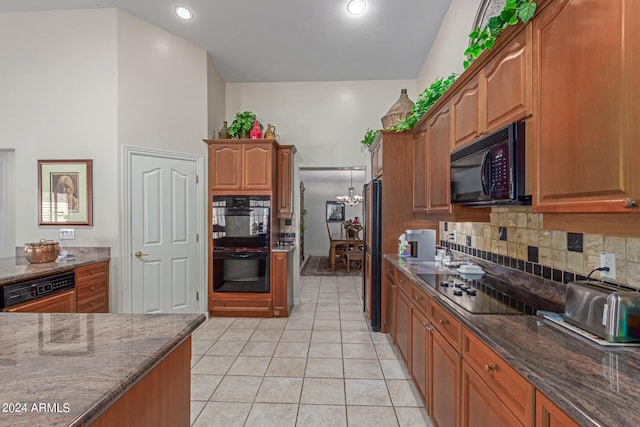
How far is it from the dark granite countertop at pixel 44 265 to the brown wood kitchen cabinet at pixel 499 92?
322 centimetres

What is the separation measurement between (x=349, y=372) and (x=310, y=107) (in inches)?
141

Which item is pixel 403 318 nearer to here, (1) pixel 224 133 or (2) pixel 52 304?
(2) pixel 52 304

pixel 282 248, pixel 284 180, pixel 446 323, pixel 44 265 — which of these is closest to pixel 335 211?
pixel 284 180

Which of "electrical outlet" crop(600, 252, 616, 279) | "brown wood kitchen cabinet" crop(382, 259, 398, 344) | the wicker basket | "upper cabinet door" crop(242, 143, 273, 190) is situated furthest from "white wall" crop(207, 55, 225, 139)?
"electrical outlet" crop(600, 252, 616, 279)

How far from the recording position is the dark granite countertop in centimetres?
220

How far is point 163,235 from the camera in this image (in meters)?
3.61

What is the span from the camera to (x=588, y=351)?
3.20 feet

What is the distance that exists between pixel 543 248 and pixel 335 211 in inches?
308

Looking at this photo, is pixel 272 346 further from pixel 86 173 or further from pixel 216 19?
pixel 216 19

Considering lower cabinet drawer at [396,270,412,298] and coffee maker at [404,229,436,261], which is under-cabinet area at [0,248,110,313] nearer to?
lower cabinet drawer at [396,270,412,298]

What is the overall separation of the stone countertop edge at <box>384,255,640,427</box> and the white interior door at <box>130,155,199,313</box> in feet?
11.0

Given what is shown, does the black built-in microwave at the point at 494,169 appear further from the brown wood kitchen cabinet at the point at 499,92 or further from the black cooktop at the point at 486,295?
the black cooktop at the point at 486,295

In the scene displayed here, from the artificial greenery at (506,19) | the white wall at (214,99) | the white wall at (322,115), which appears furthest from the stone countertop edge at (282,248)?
the artificial greenery at (506,19)

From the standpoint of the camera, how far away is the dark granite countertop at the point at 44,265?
2199mm
